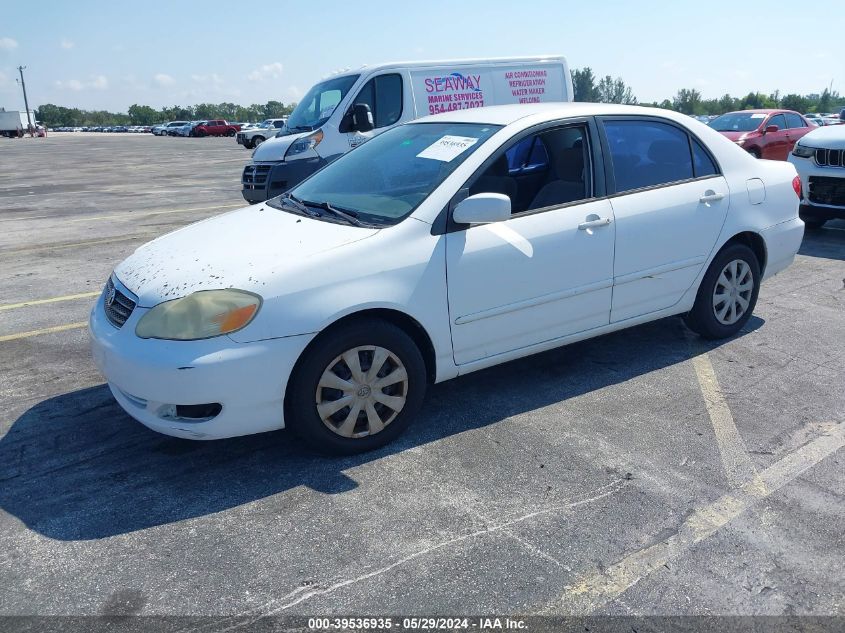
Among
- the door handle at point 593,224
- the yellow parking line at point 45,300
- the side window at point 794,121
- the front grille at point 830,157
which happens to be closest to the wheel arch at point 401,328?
the door handle at point 593,224

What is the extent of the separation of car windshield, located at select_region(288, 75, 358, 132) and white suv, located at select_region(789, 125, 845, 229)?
578cm

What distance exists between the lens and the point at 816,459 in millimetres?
3596

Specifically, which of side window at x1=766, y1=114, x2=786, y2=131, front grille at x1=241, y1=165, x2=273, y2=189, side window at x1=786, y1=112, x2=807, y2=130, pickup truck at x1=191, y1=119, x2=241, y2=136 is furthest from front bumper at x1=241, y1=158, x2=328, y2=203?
pickup truck at x1=191, y1=119, x2=241, y2=136

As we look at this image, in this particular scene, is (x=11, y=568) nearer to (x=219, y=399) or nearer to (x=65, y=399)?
(x=219, y=399)

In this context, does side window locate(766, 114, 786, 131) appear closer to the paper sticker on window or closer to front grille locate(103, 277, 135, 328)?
the paper sticker on window

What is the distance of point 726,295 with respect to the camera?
515 centimetres

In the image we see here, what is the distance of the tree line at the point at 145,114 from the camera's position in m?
145

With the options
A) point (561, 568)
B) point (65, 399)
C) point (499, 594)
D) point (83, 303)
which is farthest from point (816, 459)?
point (83, 303)

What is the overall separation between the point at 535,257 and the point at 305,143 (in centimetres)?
662

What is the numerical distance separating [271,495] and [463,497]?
87 cm

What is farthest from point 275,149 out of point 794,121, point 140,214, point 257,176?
point 794,121

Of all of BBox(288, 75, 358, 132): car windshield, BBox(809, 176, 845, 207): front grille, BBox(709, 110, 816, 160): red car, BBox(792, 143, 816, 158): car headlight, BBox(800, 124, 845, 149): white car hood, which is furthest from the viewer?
BBox(709, 110, 816, 160): red car

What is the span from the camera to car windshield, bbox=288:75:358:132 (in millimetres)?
10062

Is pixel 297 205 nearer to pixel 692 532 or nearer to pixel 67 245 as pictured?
pixel 692 532
